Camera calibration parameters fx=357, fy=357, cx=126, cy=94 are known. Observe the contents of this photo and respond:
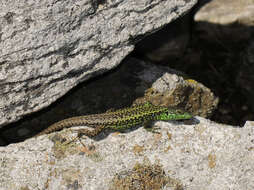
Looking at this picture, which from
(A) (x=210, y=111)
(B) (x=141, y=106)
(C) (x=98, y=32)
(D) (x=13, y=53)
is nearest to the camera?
(D) (x=13, y=53)

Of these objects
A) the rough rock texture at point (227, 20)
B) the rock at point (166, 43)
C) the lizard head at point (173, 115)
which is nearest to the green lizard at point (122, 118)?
the lizard head at point (173, 115)

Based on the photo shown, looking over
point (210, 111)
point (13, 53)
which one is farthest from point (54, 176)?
point (210, 111)

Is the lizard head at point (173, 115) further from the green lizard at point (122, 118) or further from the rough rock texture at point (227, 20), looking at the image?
the rough rock texture at point (227, 20)

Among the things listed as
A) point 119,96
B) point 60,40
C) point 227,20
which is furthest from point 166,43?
point 60,40

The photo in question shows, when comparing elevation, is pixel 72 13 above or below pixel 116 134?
above

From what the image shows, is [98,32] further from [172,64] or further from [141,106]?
[172,64]

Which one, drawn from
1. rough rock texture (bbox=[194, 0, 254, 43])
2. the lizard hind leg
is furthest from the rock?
the lizard hind leg

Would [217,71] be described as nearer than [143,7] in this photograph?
No
